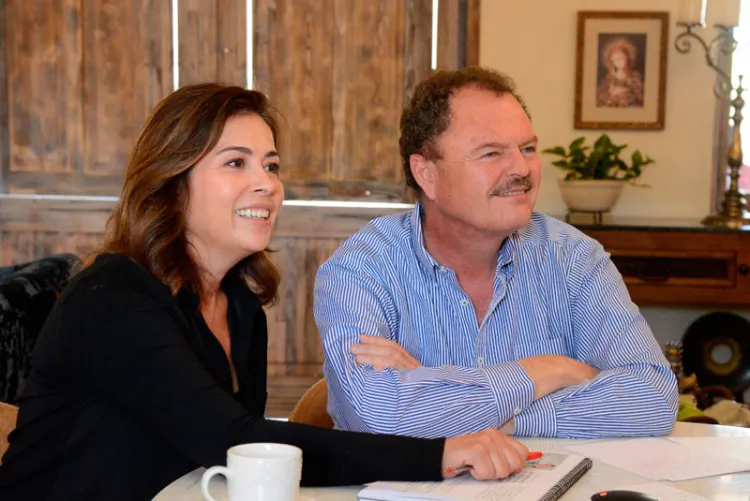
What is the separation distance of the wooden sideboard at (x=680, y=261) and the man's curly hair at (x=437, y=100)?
1857 millimetres

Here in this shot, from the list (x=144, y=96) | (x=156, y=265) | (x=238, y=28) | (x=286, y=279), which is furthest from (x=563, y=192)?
(x=156, y=265)

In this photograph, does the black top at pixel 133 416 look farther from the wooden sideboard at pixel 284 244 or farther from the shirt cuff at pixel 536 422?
the wooden sideboard at pixel 284 244

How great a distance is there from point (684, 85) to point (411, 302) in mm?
2760

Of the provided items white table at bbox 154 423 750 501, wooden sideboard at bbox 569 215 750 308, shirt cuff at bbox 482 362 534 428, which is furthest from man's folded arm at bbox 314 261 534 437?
wooden sideboard at bbox 569 215 750 308

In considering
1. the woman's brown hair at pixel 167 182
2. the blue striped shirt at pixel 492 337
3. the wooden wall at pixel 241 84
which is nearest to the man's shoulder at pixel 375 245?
the blue striped shirt at pixel 492 337

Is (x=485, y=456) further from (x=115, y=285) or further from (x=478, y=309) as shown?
(x=478, y=309)

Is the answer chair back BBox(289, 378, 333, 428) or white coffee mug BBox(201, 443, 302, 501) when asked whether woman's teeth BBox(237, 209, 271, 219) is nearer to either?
chair back BBox(289, 378, 333, 428)

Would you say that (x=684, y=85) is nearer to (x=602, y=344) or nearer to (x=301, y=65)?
(x=301, y=65)

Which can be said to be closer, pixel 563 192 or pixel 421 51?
pixel 563 192

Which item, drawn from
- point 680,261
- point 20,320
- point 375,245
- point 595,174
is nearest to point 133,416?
point 375,245

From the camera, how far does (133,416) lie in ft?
4.80

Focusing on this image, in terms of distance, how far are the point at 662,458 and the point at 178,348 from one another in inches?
29.9

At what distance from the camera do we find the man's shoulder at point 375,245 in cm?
202

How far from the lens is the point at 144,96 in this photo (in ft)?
14.9
